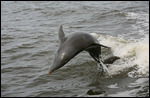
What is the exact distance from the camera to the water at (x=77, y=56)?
7047 millimetres

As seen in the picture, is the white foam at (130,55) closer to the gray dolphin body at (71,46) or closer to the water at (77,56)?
the water at (77,56)

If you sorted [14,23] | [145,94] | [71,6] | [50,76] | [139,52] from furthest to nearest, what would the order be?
[71,6] < [14,23] < [139,52] < [50,76] < [145,94]

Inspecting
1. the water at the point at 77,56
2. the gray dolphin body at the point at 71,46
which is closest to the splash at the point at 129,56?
the water at the point at 77,56

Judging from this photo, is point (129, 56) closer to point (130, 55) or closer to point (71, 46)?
point (130, 55)

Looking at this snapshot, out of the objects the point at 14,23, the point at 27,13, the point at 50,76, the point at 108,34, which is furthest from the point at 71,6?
the point at 50,76

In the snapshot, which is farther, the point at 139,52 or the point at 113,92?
the point at 139,52

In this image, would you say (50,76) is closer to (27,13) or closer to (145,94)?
(145,94)

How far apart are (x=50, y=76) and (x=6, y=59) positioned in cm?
225

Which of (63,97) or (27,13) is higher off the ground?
(27,13)

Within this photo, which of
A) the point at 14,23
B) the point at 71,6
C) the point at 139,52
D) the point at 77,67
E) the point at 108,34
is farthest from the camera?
the point at 71,6

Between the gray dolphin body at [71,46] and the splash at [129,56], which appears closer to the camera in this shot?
the gray dolphin body at [71,46]

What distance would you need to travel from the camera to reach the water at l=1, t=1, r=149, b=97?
23.1 feet

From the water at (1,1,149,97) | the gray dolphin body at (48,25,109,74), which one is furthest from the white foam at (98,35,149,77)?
the gray dolphin body at (48,25,109,74)

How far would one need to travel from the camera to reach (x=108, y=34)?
11.9m
